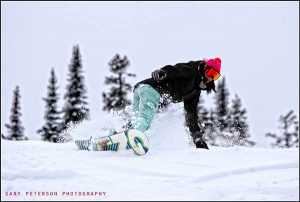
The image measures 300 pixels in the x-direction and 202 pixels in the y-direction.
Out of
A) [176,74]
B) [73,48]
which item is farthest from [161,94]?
[73,48]

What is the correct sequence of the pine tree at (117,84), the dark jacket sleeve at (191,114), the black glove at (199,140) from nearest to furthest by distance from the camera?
the black glove at (199,140), the dark jacket sleeve at (191,114), the pine tree at (117,84)

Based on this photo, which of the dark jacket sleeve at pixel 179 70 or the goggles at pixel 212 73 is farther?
the goggles at pixel 212 73

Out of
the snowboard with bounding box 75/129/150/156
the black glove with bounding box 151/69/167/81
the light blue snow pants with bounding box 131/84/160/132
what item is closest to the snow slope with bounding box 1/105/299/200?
the snowboard with bounding box 75/129/150/156

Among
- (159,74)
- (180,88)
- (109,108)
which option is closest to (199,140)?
(180,88)

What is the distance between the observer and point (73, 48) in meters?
31.0

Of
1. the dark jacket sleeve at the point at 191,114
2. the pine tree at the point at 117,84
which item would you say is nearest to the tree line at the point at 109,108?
the pine tree at the point at 117,84

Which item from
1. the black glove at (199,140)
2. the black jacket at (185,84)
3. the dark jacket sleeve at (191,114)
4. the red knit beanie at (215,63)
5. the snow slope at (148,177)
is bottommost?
the snow slope at (148,177)

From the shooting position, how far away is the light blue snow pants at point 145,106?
7.51 meters

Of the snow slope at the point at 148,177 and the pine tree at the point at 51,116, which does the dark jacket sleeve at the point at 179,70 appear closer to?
the snow slope at the point at 148,177

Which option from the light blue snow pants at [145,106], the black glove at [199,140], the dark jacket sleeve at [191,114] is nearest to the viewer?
the light blue snow pants at [145,106]

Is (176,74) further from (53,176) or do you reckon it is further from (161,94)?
(53,176)

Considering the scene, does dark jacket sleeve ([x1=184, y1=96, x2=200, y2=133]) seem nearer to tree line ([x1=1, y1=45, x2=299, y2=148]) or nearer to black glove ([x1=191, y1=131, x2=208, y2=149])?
black glove ([x1=191, y1=131, x2=208, y2=149])

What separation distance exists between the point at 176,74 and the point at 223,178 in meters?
3.71

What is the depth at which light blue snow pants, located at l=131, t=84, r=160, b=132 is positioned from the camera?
751 cm
